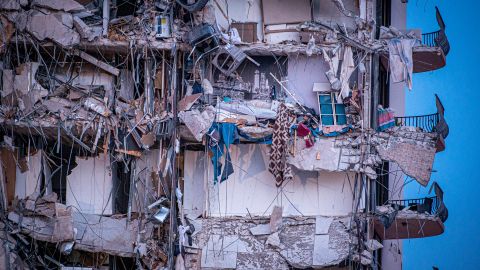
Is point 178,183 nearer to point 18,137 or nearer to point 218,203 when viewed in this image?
point 218,203

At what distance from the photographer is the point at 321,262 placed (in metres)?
16.8

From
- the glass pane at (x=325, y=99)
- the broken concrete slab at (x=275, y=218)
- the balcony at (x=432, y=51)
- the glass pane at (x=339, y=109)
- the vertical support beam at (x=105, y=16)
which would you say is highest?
the vertical support beam at (x=105, y=16)

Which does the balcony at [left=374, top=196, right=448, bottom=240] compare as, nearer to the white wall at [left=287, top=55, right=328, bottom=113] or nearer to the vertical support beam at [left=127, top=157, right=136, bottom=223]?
the white wall at [left=287, top=55, right=328, bottom=113]

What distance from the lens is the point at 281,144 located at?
16.1m

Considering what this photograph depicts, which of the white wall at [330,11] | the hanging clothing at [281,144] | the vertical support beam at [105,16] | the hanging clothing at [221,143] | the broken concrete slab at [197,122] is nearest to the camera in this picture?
the broken concrete slab at [197,122]

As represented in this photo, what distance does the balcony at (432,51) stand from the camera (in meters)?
16.8

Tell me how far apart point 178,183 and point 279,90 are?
335cm

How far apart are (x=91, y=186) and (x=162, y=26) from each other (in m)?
4.26

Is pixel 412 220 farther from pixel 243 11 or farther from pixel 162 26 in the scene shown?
pixel 162 26

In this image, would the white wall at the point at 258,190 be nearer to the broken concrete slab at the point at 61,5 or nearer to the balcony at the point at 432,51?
the balcony at the point at 432,51

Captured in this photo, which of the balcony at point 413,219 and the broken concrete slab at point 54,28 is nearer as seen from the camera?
the broken concrete slab at point 54,28

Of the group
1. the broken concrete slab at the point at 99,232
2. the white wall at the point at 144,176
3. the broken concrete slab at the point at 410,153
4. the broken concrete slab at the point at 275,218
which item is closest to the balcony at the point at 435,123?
the broken concrete slab at the point at 410,153

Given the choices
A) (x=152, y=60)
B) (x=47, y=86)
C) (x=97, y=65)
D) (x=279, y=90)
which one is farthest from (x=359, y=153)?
(x=47, y=86)

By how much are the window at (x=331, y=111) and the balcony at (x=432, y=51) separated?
225 cm
